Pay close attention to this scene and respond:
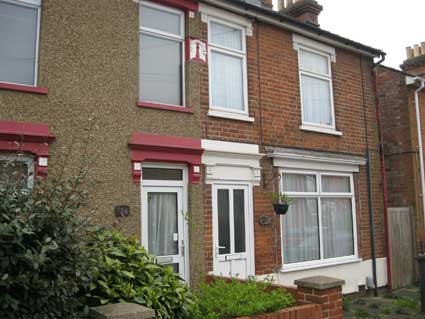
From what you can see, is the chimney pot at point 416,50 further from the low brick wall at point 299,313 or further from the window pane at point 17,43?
the window pane at point 17,43

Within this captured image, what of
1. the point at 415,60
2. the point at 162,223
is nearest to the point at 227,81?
the point at 162,223

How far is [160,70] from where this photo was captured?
787cm

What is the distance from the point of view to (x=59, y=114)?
646 cm

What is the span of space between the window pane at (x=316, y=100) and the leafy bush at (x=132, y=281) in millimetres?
6137

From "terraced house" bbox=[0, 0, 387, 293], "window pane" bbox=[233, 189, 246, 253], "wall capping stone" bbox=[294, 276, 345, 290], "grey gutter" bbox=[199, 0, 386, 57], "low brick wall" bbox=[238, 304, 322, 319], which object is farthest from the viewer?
"grey gutter" bbox=[199, 0, 386, 57]

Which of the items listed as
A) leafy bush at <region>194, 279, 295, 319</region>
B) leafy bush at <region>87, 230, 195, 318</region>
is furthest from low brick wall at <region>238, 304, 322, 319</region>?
leafy bush at <region>87, 230, 195, 318</region>

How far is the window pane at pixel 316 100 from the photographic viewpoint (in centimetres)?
1007

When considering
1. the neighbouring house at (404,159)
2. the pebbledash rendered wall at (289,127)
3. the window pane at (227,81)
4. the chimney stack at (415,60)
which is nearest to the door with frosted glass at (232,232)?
the pebbledash rendered wall at (289,127)

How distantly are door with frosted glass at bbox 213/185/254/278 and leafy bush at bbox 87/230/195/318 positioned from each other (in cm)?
296

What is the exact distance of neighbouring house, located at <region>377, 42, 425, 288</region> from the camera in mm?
11711

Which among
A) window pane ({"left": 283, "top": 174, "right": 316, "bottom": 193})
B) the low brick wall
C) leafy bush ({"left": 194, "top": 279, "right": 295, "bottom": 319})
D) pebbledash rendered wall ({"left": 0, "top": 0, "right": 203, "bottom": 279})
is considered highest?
pebbledash rendered wall ({"left": 0, "top": 0, "right": 203, "bottom": 279})

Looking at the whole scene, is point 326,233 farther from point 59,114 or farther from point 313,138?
point 59,114

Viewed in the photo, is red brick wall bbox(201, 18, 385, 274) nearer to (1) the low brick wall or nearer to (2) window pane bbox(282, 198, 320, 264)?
(2) window pane bbox(282, 198, 320, 264)

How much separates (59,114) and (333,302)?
4561mm
